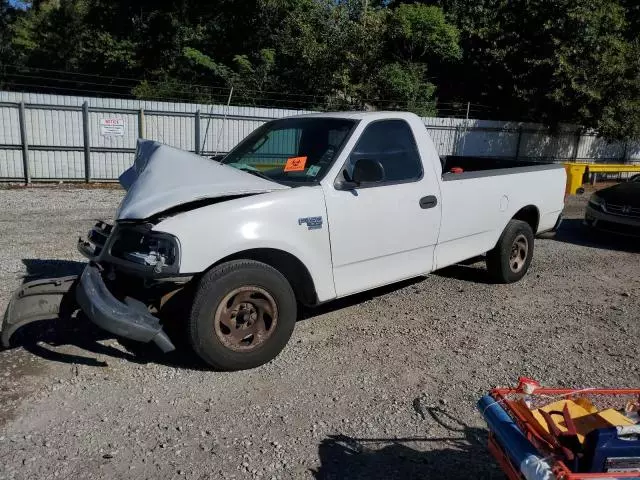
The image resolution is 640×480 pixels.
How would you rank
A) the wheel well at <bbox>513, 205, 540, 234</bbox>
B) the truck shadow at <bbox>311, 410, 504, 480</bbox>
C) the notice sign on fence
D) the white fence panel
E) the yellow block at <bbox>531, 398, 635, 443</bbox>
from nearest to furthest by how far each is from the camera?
the yellow block at <bbox>531, 398, 635, 443</bbox> < the truck shadow at <bbox>311, 410, 504, 480</bbox> < the wheel well at <bbox>513, 205, 540, 234</bbox> < the white fence panel < the notice sign on fence

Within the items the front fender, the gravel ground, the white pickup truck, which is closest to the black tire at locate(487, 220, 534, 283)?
the gravel ground

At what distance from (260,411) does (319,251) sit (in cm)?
132

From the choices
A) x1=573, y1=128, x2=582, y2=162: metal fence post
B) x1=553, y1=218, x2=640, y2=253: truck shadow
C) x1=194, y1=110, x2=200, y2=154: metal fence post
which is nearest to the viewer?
x1=553, y1=218, x2=640, y2=253: truck shadow

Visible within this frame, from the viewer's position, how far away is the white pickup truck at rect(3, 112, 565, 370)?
385 centimetres

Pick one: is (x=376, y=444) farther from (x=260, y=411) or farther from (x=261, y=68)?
(x=261, y=68)

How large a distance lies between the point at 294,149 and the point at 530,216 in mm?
3361

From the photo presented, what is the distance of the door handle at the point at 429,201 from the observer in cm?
513

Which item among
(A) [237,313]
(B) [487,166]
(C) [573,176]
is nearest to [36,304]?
(A) [237,313]

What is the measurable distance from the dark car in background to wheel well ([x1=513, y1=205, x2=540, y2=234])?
3.17 meters

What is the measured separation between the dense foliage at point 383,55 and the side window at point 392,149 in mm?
12970

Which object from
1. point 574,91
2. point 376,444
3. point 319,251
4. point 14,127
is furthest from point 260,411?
A: point 574,91

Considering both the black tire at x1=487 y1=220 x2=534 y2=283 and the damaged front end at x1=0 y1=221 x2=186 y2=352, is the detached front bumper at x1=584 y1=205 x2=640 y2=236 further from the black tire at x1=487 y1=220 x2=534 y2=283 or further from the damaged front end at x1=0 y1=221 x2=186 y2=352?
the damaged front end at x1=0 y1=221 x2=186 y2=352

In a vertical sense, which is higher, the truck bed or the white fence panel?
the truck bed

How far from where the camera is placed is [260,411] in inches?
145
